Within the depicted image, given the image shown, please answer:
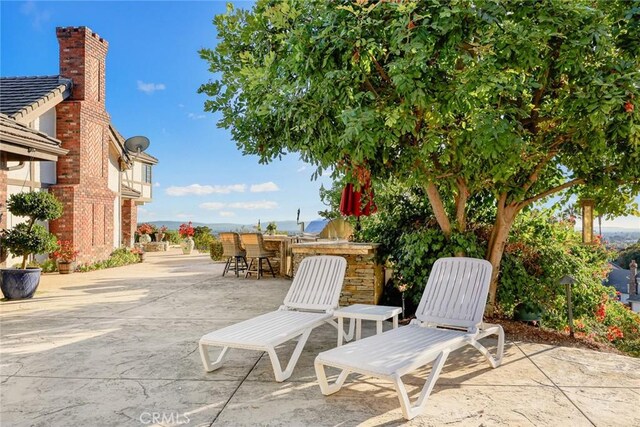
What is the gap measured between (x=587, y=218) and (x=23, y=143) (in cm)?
937

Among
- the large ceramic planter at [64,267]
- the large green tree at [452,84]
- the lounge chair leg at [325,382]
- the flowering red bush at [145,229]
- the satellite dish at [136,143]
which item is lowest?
the lounge chair leg at [325,382]

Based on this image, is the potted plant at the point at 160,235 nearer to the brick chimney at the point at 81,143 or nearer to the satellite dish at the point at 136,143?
the satellite dish at the point at 136,143

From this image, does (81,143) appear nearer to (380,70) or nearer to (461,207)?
(380,70)

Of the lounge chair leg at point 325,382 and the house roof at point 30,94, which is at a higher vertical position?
the house roof at point 30,94

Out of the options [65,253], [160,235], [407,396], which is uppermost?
[160,235]

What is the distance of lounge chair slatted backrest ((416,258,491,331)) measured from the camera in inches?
164

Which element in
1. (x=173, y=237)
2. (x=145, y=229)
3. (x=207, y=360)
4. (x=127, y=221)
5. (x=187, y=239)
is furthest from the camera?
(x=173, y=237)

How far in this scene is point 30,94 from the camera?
12086mm

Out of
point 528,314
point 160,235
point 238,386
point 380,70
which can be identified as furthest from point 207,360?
point 160,235

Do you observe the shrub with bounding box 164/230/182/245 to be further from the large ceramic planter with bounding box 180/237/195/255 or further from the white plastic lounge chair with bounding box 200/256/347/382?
the white plastic lounge chair with bounding box 200/256/347/382

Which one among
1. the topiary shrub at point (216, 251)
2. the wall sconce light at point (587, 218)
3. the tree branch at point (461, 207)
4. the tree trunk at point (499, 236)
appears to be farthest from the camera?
the topiary shrub at point (216, 251)

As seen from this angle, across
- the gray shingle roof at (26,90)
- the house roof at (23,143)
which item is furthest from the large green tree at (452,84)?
the gray shingle roof at (26,90)

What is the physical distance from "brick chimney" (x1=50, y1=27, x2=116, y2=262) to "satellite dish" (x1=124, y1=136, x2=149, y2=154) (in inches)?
165

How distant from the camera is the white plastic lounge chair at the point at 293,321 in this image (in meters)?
3.57
